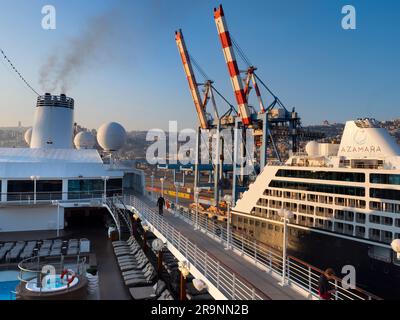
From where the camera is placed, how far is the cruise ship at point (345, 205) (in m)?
14.7

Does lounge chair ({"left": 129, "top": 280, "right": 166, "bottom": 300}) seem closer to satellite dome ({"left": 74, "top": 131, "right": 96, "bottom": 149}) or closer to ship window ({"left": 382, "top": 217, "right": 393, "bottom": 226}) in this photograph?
ship window ({"left": 382, "top": 217, "right": 393, "bottom": 226})

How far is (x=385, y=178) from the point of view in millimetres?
15078

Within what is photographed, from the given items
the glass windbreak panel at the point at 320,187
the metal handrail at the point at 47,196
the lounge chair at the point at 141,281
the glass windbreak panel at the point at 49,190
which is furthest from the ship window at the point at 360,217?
the glass windbreak panel at the point at 49,190

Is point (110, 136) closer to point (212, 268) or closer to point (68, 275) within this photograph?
point (68, 275)

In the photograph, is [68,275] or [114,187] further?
[114,187]

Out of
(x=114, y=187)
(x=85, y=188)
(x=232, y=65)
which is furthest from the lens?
(x=232, y=65)

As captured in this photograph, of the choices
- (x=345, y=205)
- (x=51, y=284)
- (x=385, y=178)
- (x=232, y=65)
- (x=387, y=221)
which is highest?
(x=232, y=65)

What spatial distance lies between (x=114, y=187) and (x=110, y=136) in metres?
4.16

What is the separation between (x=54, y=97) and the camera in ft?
75.9

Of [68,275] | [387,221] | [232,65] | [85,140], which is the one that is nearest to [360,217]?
[387,221]
